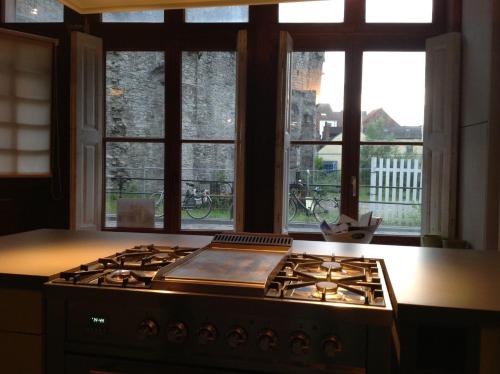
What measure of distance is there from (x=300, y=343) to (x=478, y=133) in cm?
283

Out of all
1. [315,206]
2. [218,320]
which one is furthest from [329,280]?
[315,206]

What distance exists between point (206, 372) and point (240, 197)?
9.11ft


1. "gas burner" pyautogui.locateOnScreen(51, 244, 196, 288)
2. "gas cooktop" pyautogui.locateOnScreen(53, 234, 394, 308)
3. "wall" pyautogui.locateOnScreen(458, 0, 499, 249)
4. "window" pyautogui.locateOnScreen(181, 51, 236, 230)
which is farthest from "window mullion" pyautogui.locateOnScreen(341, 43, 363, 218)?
"gas burner" pyautogui.locateOnScreen(51, 244, 196, 288)

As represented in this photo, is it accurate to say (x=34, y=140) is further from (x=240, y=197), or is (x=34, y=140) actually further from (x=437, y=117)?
(x=437, y=117)

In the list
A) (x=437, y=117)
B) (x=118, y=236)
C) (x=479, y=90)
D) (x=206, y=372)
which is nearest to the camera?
(x=206, y=372)

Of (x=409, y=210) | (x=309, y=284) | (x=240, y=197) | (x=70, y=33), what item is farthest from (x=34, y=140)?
(x=309, y=284)

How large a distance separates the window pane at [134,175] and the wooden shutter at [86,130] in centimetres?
20

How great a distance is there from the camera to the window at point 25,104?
4.00m

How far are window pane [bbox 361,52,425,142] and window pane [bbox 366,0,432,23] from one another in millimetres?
306

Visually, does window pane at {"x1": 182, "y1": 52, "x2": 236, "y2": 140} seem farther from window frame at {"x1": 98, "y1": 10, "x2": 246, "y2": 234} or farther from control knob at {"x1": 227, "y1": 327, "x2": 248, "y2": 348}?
control knob at {"x1": 227, "y1": 327, "x2": 248, "y2": 348}

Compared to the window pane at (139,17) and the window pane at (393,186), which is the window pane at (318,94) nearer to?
the window pane at (393,186)

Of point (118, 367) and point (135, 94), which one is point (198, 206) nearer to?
point (135, 94)

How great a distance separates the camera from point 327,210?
4219mm

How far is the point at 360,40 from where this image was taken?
13.3ft
